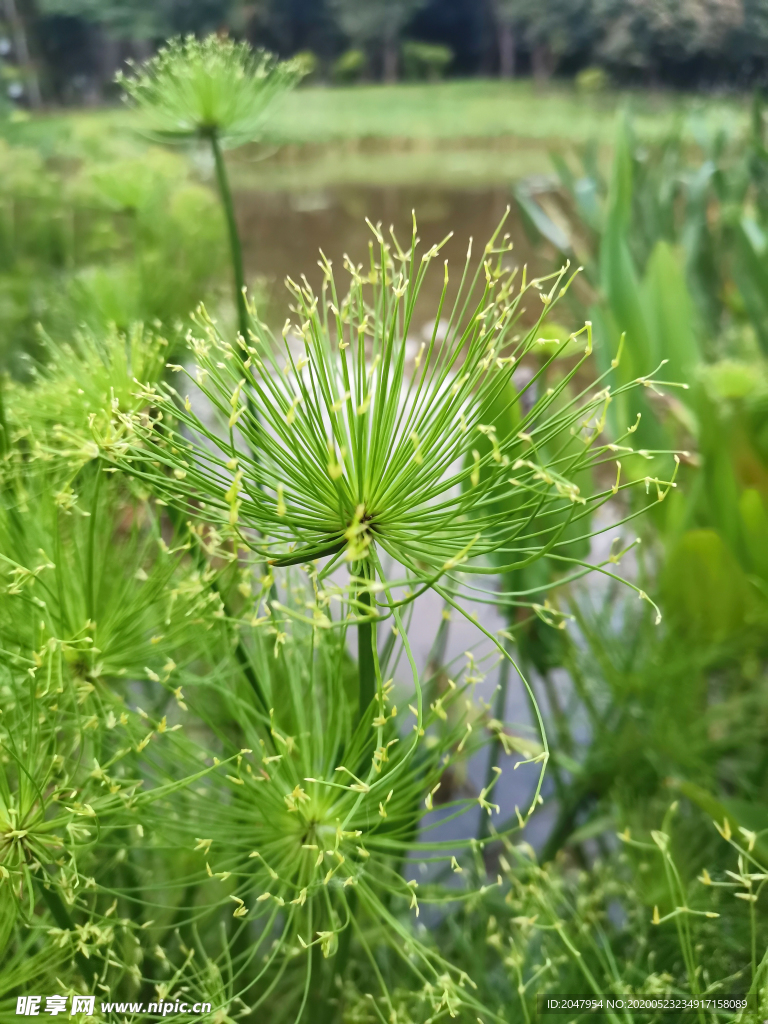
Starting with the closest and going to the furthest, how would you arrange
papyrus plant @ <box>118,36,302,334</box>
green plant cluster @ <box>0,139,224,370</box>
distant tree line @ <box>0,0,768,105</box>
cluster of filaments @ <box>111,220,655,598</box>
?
1. cluster of filaments @ <box>111,220,655,598</box>
2. papyrus plant @ <box>118,36,302,334</box>
3. green plant cluster @ <box>0,139,224,370</box>
4. distant tree line @ <box>0,0,768,105</box>

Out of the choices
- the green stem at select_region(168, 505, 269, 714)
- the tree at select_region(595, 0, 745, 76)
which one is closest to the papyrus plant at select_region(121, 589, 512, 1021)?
the green stem at select_region(168, 505, 269, 714)

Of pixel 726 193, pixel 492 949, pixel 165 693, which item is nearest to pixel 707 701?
pixel 492 949

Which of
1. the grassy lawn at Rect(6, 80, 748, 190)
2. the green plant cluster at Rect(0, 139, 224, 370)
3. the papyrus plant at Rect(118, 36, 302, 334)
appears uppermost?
→ the grassy lawn at Rect(6, 80, 748, 190)

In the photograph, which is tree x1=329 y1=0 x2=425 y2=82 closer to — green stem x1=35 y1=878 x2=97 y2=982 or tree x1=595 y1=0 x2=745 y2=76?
tree x1=595 y1=0 x2=745 y2=76

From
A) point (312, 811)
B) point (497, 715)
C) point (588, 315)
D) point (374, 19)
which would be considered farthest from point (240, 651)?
point (374, 19)

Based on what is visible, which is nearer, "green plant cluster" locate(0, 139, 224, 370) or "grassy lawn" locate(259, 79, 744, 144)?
"green plant cluster" locate(0, 139, 224, 370)

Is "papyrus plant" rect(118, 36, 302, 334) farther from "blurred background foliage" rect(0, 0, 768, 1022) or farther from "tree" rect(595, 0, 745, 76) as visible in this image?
"tree" rect(595, 0, 745, 76)

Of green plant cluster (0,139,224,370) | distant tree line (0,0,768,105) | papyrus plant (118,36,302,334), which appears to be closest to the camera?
papyrus plant (118,36,302,334)

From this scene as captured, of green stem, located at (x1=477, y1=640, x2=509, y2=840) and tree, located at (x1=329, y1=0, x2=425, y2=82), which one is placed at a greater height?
tree, located at (x1=329, y1=0, x2=425, y2=82)
